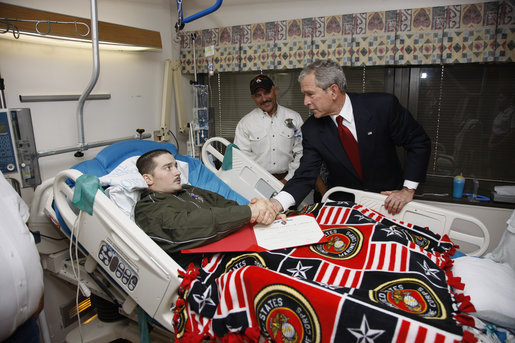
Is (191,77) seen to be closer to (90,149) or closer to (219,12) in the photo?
(219,12)

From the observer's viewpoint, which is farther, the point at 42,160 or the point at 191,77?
the point at 191,77

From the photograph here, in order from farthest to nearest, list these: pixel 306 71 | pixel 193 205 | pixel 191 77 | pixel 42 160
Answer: pixel 191 77, pixel 42 160, pixel 306 71, pixel 193 205

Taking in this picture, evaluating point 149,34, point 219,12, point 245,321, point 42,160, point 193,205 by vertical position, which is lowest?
point 245,321

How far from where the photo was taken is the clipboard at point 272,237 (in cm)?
165

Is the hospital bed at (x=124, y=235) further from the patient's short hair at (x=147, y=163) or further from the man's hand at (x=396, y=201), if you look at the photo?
the patient's short hair at (x=147, y=163)

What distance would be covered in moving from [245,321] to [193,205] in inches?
34.7

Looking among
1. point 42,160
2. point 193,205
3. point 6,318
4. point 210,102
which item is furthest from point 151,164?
point 210,102

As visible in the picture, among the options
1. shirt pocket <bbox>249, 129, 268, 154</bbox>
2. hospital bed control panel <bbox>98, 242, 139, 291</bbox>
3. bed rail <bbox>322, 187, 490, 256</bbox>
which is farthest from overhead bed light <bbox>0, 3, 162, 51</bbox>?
bed rail <bbox>322, 187, 490, 256</bbox>

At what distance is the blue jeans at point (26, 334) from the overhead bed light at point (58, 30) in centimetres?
162

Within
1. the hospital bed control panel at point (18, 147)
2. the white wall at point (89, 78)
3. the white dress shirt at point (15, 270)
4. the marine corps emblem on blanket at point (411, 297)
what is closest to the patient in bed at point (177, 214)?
the white dress shirt at point (15, 270)

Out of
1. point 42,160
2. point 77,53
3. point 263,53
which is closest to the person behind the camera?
point 42,160

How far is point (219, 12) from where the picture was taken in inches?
142

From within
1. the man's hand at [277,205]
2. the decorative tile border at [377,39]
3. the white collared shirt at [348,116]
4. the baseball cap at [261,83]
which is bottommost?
the man's hand at [277,205]

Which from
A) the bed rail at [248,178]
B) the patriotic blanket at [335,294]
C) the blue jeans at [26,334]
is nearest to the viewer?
the patriotic blanket at [335,294]
